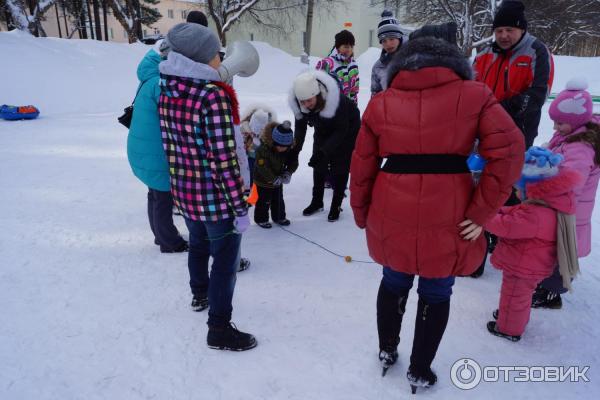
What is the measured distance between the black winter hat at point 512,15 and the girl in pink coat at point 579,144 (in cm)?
63

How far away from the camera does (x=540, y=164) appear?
218 cm

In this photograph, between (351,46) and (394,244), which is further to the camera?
(351,46)

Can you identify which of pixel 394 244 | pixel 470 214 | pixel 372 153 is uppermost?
pixel 372 153

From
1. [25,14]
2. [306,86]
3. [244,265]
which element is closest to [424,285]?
[244,265]

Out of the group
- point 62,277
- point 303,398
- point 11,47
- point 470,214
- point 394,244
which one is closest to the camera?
point 470,214

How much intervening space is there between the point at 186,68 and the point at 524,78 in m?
2.44

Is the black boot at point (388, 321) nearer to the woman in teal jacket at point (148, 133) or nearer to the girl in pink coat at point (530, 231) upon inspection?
the girl in pink coat at point (530, 231)

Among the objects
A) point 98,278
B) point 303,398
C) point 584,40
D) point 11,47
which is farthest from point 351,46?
point 584,40

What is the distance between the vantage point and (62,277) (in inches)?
124

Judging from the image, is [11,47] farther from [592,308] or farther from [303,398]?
[592,308]

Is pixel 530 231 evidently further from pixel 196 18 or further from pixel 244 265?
pixel 196 18

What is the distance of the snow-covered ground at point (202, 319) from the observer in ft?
7.09

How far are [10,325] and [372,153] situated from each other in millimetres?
2518

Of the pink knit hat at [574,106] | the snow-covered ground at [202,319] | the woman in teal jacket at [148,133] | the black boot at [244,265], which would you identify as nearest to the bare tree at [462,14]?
the snow-covered ground at [202,319]
